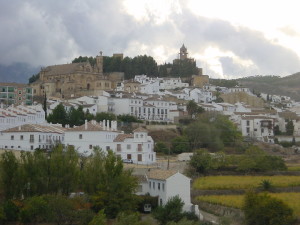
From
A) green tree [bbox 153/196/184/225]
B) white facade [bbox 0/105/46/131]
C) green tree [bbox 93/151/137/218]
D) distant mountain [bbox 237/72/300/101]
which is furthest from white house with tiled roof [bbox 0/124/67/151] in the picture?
distant mountain [bbox 237/72/300/101]

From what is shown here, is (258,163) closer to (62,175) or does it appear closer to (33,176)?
(62,175)

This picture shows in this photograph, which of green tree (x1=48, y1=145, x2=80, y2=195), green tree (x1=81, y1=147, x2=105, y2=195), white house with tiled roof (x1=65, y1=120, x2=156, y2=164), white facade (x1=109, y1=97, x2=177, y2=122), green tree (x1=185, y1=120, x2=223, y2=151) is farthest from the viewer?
white facade (x1=109, y1=97, x2=177, y2=122)

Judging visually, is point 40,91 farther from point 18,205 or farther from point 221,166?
point 18,205

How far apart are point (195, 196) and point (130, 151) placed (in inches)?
495

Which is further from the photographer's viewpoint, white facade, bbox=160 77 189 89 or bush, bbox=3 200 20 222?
white facade, bbox=160 77 189 89

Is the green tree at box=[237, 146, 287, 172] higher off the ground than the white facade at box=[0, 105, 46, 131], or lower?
lower

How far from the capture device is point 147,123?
73125 mm

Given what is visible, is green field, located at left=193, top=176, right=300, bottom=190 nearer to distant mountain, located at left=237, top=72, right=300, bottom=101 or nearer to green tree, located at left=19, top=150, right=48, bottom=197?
green tree, located at left=19, top=150, right=48, bottom=197

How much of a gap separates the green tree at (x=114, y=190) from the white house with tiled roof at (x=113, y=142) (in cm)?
1463

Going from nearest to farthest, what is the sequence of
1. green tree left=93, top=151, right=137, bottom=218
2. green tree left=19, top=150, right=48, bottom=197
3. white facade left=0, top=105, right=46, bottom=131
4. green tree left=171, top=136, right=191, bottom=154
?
1. green tree left=93, top=151, right=137, bottom=218
2. green tree left=19, top=150, right=48, bottom=197
3. white facade left=0, top=105, right=46, bottom=131
4. green tree left=171, top=136, right=191, bottom=154

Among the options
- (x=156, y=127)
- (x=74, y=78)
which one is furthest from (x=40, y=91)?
(x=156, y=127)

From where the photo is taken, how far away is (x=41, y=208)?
1430 inches

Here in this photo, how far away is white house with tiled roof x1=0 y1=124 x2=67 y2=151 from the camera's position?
2228 inches

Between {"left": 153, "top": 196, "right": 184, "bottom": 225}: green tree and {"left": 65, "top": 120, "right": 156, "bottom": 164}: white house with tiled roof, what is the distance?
52.7 feet
